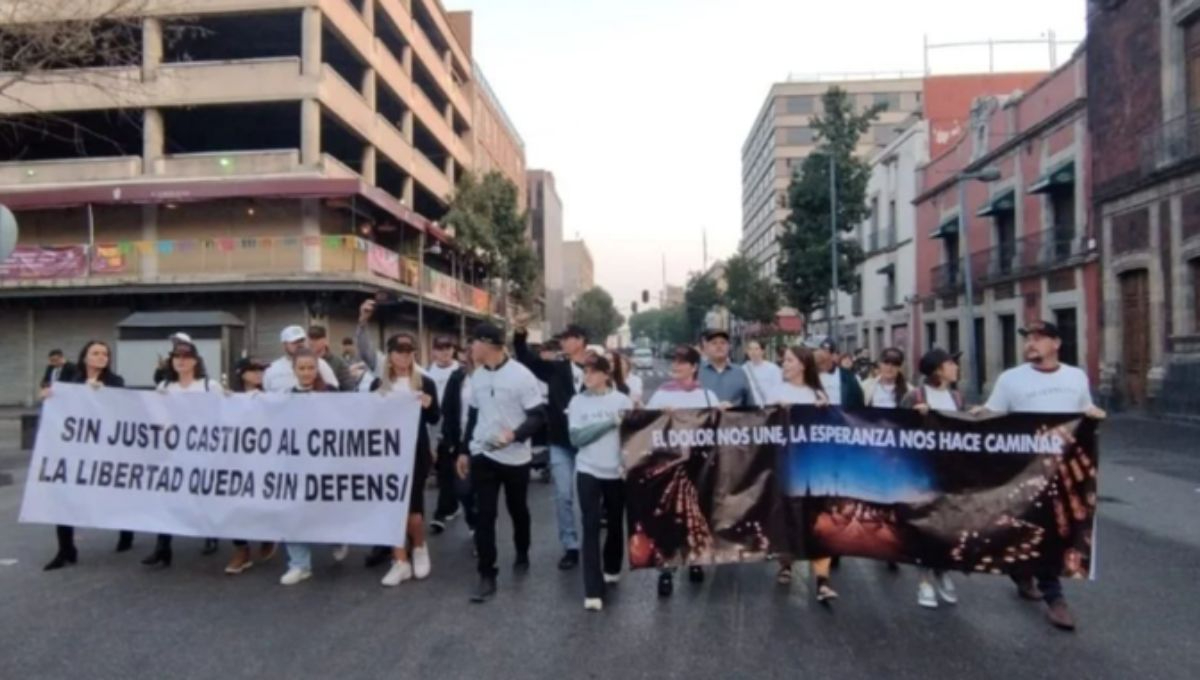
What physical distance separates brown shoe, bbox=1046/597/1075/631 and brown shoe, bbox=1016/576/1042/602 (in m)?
0.46

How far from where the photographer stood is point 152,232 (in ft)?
90.4

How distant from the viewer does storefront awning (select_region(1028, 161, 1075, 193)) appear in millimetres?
25797

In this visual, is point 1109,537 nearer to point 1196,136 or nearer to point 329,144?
point 1196,136

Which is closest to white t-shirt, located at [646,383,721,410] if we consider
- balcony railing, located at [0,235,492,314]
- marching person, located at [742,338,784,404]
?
marching person, located at [742,338,784,404]

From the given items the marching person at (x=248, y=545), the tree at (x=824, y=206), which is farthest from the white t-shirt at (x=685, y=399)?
the tree at (x=824, y=206)

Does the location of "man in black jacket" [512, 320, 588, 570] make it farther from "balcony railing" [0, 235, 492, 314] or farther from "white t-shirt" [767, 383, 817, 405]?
"balcony railing" [0, 235, 492, 314]

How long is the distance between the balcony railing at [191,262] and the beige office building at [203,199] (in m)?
0.04

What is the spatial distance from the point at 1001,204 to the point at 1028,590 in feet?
90.0

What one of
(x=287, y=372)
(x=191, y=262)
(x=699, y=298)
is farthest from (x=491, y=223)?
(x=699, y=298)

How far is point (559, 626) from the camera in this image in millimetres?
5484

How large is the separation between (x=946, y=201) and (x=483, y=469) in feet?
112

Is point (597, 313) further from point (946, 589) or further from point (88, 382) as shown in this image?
point (946, 589)

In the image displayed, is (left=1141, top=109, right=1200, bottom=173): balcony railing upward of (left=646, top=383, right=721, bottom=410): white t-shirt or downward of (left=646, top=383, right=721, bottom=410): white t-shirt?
upward

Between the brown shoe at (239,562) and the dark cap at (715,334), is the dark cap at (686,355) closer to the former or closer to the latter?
the dark cap at (715,334)
